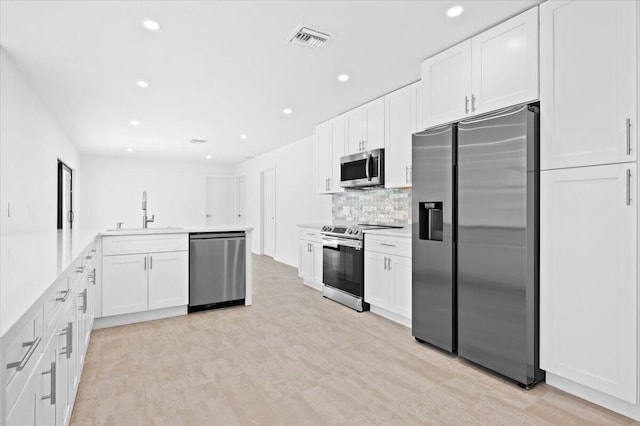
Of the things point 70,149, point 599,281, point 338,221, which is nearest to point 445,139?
point 599,281

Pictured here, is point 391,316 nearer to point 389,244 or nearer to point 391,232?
point 389,244

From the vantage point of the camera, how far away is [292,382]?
91.3 inches

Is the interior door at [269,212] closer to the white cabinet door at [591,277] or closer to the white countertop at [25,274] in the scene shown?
the white countertop at [25,274]

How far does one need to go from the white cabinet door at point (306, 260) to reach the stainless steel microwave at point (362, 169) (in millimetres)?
1160

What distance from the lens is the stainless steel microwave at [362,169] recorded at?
402cm

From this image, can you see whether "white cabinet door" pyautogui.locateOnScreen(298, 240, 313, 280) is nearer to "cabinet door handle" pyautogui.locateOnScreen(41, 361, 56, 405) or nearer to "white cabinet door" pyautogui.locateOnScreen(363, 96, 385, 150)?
"white cabinet door" pyautogui.locateOnScreen(363, 96, 385, 150)

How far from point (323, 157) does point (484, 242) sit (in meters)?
3.14

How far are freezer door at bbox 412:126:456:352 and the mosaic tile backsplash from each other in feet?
3.98

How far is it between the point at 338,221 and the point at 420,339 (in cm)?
276

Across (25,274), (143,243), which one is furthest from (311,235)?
(25,274)

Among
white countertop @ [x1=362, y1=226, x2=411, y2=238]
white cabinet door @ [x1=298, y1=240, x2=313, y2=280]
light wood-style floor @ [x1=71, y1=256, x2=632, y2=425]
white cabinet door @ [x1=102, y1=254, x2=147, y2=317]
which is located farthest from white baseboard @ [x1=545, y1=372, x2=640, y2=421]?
white cabinet door @ [x1=102, y1=254, x2=147, y2=317]

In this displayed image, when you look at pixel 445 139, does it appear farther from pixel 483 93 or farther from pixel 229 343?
pixel 229 343

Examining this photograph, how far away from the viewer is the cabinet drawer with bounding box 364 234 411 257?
3.35 m

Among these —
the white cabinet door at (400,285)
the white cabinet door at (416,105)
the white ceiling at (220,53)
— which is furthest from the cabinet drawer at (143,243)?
the white cabinet door at (416,105)
